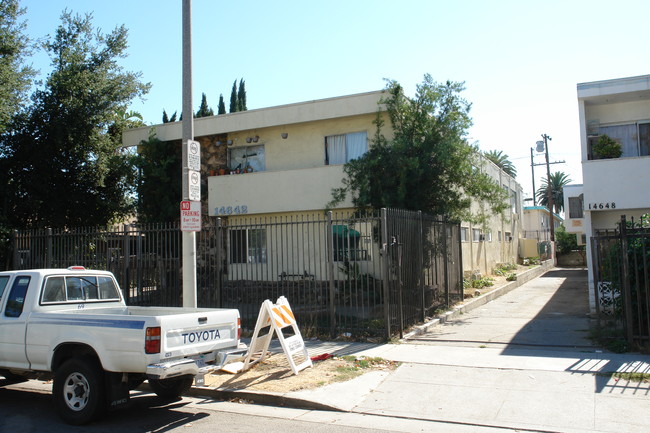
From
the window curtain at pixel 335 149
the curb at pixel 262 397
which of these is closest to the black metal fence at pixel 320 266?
the curb at pixel 262 397

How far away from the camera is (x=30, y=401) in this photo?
7.56m

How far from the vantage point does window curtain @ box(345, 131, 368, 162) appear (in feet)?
57.4

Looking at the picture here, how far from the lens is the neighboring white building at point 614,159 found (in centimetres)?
1421

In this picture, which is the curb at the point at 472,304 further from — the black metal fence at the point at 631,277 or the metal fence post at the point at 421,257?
the black metal fence at the point at 631,277

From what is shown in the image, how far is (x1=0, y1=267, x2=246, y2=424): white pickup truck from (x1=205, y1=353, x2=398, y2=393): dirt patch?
819 mm

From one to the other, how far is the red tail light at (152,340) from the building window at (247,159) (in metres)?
13.6

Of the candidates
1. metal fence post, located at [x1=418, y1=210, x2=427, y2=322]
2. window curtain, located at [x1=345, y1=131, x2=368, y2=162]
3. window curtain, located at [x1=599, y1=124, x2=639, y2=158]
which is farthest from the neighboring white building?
window curtain, located at [x1=345, y1=131, x2=368, y2=162]

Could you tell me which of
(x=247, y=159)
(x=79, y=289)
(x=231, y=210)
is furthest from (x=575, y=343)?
(x=247, y=159)

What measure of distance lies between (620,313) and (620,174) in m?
5.46

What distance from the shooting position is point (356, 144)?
696 inches

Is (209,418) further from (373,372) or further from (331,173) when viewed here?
(331,173)

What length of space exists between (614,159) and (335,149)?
8.19 metres

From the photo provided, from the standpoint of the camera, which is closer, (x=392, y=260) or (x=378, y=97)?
(x=392, y=260)

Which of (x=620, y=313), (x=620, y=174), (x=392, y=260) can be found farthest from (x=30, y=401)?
(x=620, y=174)
